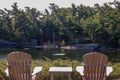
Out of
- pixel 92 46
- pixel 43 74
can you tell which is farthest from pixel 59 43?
pixel 43 74

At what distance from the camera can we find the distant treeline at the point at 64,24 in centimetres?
3450

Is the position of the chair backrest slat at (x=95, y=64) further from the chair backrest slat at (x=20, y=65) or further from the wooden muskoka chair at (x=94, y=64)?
the chair backrest slat at (x=20, y=65)

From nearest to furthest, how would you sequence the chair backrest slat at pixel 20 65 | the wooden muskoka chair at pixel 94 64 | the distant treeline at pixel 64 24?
the wooden muskoka chair at pixel 94 64 < the chair backrest slat at pixel 20 65 < the distant treeline at pixel 64 24

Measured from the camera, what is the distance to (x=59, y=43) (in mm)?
39500

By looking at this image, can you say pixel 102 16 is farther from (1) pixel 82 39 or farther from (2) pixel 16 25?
(2) pixel 16 25

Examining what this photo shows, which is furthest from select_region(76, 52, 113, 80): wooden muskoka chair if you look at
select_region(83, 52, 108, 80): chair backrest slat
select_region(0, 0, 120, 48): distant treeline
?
select_region(0, 0, 120, 48): distant treeline

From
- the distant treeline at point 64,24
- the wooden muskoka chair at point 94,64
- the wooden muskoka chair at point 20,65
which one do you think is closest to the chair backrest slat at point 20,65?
the wooden muskoka chair at point 20,65

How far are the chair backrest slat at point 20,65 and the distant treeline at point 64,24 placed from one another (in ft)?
94.2

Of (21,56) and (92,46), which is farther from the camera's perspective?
(92,46)

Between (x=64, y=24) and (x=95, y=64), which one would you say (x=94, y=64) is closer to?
(x=95, y=64)

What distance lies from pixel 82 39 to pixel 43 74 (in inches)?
1288

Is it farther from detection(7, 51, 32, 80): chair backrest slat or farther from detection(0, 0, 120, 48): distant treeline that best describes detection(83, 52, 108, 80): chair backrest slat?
detection(0, 0, 120, 48): distant treeline

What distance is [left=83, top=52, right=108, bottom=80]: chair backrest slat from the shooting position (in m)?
5.02

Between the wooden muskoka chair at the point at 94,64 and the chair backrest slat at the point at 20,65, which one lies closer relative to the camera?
the wooden muskoka chair at the point at 94,64
